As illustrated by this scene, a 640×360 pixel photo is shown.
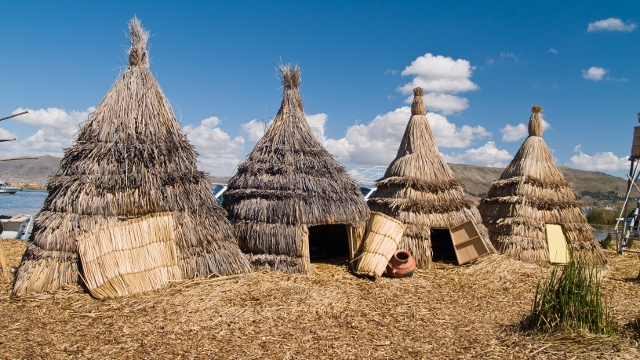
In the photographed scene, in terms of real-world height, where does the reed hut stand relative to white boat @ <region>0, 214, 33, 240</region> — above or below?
above

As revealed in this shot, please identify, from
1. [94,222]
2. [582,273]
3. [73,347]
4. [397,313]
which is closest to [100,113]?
[94,222]

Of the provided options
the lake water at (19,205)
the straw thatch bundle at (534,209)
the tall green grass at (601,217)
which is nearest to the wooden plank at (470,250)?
the straw thatch bundle at (534,209)

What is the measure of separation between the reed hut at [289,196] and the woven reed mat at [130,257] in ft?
6.34

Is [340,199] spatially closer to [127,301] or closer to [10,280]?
[127,301]

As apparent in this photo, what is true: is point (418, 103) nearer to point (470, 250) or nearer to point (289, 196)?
point (470, 250)

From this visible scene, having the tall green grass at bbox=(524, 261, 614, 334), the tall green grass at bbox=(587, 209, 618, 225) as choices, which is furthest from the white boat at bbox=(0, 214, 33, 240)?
the tall green grass at bbox=(587, 209, 618, 225)

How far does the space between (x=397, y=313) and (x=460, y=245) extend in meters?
4.58

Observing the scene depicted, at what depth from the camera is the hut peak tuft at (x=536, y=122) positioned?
545 inches

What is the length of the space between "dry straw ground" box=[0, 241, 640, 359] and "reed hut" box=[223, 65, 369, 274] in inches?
25.7

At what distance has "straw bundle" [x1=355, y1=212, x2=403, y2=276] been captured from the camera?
9.92m

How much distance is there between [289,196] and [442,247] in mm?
Result: 6100

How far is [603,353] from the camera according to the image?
5633 millimetres

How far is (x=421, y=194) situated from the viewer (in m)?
11.8

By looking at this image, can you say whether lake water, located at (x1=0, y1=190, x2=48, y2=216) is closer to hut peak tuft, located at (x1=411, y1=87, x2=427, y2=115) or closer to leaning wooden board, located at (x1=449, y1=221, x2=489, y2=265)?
hut peak tuft, located at (x1=411, y1=87, x2=427, y2=115)
